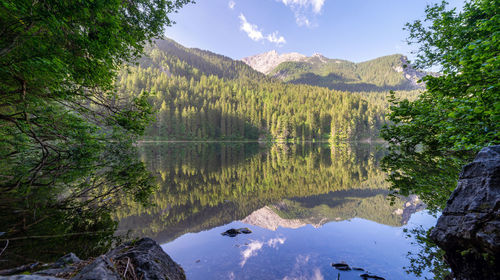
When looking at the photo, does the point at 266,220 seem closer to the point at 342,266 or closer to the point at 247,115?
the point at 342,266

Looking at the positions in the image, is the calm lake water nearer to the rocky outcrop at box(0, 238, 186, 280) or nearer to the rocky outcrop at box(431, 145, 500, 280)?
the rocky outcrop at box(0, 238, 186, 280)

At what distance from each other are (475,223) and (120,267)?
17.6ft

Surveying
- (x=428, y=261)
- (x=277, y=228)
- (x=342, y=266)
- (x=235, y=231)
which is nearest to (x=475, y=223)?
(x=428, y=261)

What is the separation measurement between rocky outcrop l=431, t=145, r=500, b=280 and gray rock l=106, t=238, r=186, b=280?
4.78 metres

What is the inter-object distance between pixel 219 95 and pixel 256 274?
146 metres

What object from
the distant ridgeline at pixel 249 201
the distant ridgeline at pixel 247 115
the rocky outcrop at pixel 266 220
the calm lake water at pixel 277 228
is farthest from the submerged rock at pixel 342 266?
the distant ridgeline at pixel 247 115

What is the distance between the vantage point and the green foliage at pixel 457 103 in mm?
5931

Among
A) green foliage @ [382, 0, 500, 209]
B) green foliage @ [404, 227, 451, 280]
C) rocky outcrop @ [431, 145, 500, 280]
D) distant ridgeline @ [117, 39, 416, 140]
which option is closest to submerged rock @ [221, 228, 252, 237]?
green foliage @ [404, 227, 451, 280]

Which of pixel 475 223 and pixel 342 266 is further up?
pixel 475 223

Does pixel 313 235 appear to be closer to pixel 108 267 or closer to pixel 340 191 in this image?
pixel 108 267

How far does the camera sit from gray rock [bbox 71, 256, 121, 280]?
76.9 inches

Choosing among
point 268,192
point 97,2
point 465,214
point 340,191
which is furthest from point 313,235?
point 97,2

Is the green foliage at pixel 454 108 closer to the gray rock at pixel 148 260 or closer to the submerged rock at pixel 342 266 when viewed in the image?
the submerged rock at pixel 342 266

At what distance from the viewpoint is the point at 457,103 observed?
22.2 ft
